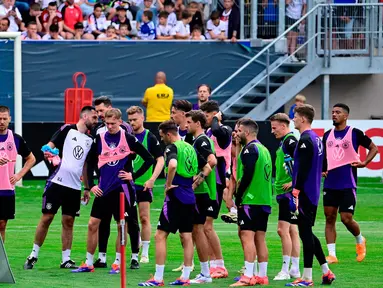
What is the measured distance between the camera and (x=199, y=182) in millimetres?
13922

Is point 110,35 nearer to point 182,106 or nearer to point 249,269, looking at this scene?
point 182,106

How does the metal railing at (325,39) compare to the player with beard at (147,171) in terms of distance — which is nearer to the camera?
the player with beard at (147,171)

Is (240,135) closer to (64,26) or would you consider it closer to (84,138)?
(84,138)

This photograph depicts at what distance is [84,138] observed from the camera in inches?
587

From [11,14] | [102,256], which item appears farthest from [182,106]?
[11,14]

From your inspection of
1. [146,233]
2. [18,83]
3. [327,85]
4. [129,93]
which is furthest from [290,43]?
[146,233]

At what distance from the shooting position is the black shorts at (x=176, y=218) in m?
13.3

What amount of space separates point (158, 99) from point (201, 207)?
13871 mm

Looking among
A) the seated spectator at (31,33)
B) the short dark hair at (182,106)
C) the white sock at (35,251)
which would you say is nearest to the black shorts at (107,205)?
the white sock at (35,251)

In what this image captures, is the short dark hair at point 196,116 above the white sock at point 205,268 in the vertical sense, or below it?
above

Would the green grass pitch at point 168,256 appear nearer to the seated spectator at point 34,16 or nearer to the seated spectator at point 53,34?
the seated spectator at point 53,34

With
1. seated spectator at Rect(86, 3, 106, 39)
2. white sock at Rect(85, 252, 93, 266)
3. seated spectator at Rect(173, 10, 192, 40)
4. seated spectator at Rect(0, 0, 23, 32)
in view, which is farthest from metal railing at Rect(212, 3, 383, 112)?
white sock at Rect(85, 252, 93, 266)

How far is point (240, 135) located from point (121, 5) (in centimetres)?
1751

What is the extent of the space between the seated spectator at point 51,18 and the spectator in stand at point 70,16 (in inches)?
6.2
